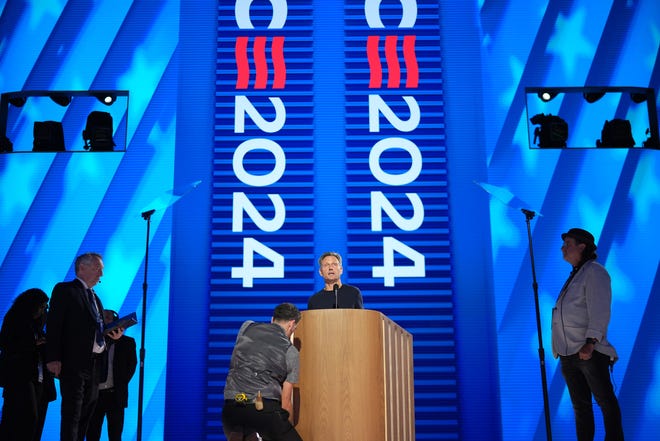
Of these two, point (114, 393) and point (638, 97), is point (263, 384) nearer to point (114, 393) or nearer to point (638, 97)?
point (114, 393)

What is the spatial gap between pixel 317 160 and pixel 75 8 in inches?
120

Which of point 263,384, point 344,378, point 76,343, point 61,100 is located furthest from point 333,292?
point 61,100

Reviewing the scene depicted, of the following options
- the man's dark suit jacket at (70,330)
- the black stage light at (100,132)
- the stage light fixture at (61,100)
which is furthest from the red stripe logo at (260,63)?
the man's dark suit jacket at (70,330)

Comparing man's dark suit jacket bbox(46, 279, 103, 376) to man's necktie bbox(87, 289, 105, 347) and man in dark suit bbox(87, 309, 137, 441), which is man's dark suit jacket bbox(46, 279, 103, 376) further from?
man in dark suit bbox(87, 309, 137, 441)

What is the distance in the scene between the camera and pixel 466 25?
26.3 ft

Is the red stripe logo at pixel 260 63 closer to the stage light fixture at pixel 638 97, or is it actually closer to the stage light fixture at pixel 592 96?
the stage light fixture at pixel 592 96

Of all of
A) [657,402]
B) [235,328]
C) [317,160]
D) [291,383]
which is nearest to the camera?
[291,383]

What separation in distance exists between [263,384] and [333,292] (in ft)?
5.64

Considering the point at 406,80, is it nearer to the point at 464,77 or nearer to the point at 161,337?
the point at 464,77

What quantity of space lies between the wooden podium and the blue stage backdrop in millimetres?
2788

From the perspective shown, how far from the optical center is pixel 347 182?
7570mm

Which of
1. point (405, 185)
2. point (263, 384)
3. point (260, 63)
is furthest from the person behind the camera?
point (260, 63)

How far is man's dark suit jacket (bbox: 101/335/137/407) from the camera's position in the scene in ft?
20.4

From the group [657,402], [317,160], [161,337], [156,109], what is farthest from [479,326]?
[156,109]
